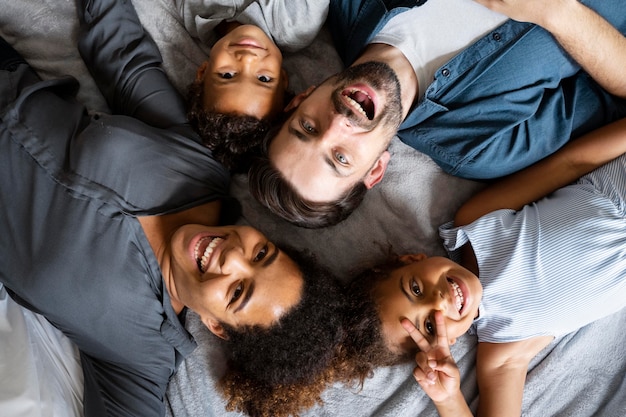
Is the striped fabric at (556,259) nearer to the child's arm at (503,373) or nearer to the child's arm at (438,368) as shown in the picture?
the child's arm at (503,373)

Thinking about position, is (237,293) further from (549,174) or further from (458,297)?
(549,174)

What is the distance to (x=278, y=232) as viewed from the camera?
1.74m

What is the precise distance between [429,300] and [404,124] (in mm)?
607

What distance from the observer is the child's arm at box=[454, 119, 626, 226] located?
5.14ft

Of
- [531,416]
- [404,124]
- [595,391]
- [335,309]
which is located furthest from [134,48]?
[595,391]

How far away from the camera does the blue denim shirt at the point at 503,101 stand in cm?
158

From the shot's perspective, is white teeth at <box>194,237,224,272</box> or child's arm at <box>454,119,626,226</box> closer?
white teeth at <box>194,237,224,272</box>

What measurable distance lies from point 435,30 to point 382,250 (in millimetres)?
749

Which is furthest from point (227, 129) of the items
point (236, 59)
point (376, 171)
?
point (376, 171)

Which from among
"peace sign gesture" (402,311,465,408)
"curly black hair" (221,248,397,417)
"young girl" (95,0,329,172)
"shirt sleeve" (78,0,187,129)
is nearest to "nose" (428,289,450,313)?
"peace sign gesture" (402,311,465,408)

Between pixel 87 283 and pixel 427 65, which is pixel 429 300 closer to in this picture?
pixel 427 65

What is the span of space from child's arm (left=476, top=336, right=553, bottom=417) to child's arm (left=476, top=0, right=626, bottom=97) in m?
0.88

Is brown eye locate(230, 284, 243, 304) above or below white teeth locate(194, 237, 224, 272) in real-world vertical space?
below

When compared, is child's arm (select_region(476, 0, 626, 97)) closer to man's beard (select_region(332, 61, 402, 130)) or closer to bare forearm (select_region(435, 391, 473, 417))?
man's beard (select_region(332, 61, 402, 130))
